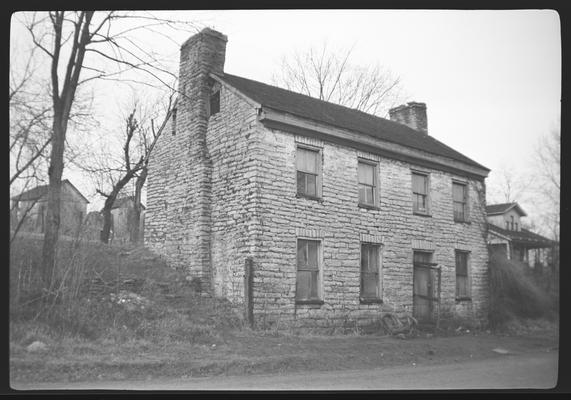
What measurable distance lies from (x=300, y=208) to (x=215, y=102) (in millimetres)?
4149

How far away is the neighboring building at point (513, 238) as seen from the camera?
79.6 feet

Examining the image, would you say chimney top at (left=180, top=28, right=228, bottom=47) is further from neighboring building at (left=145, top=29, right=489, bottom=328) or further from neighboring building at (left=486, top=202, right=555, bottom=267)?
neighboring building at (left=486, top=202, right=555, bottom=267)

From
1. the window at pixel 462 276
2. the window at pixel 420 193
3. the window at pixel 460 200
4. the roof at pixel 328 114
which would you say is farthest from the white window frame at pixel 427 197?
the window at pixel 462 276

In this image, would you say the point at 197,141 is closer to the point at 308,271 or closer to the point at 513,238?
the point at 308,271

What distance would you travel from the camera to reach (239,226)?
13.5 meters

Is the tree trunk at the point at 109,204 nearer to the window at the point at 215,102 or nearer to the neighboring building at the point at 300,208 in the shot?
the neighboring building at the point at 300,208

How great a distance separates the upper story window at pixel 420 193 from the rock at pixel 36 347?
37.8ft

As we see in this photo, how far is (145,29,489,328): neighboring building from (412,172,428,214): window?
0.17 feet

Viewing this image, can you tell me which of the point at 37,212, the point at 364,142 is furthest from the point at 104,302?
the point at 364,142

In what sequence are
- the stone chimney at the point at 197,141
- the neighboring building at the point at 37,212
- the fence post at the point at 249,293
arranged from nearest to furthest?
the neighboring building at the point at 37,212 < the fence post at the point at 249,293 < the stone chimney at the point at 197,141

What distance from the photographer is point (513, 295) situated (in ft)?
61.4

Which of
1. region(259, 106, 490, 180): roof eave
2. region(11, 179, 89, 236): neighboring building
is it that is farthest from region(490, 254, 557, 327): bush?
region(11, 179, 89, 236): neighboring building

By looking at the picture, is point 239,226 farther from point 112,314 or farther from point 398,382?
point 398,382

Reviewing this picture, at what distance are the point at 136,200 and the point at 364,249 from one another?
14734mm
